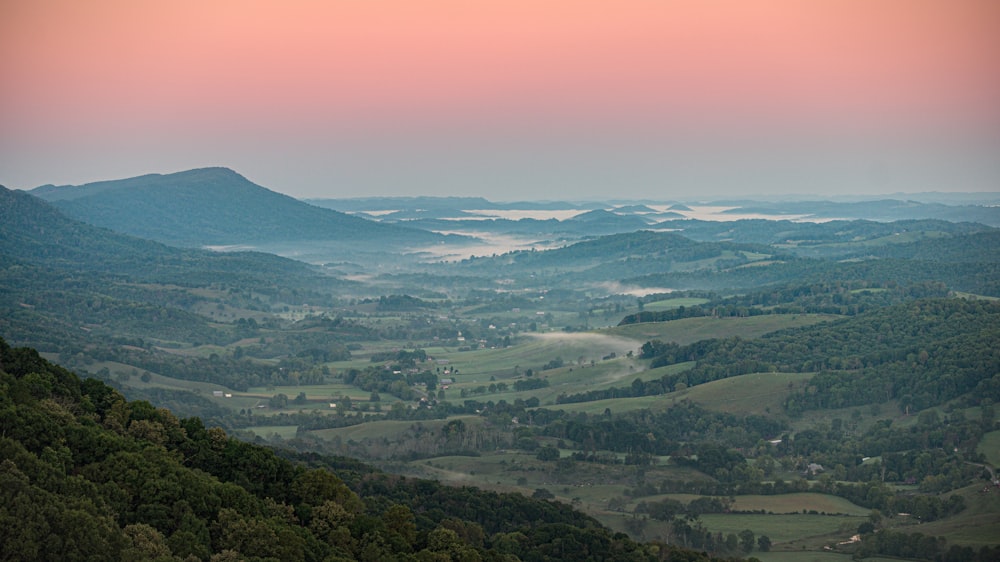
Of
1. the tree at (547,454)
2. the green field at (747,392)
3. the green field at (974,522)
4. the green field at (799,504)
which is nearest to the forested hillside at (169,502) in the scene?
the green field at (974,522)

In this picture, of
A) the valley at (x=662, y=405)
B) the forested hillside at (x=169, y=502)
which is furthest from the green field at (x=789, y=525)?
the forested hillside at (x=169, y=502)

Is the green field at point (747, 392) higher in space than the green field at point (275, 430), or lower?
higher

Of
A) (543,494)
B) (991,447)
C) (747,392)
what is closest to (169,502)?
(543,494)

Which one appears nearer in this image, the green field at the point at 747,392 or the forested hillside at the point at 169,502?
the forested hillside at the point at 169,502

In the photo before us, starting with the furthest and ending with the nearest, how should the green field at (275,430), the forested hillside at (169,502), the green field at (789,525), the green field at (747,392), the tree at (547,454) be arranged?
1. the green field at (747,392)
2. the green field at (275,430)
3. the tree at (547,454)
4. the green field at (789,525)
5. the forested hillside at (169,502)

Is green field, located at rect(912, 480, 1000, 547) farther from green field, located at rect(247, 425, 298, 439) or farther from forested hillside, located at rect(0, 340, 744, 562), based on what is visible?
green field, located at rect(247, 425, 298, 439)

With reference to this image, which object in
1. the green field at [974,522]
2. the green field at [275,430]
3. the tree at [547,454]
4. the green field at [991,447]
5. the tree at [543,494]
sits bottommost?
the green field at [275,430]

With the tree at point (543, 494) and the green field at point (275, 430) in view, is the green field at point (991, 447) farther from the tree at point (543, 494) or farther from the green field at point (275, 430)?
the green field at point (275, 430)

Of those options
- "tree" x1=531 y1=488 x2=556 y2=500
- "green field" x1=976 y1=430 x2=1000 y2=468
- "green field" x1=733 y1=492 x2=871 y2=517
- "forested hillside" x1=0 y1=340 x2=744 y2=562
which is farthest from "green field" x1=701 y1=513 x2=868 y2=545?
"green field" x1=976 y1=430 x2=1000 y2=468

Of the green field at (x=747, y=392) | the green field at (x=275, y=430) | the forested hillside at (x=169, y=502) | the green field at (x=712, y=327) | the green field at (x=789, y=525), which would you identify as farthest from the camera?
the green field at (x=712, y=327)

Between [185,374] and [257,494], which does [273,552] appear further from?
[185,374]

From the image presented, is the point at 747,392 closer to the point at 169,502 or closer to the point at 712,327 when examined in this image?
the point at 712,327
